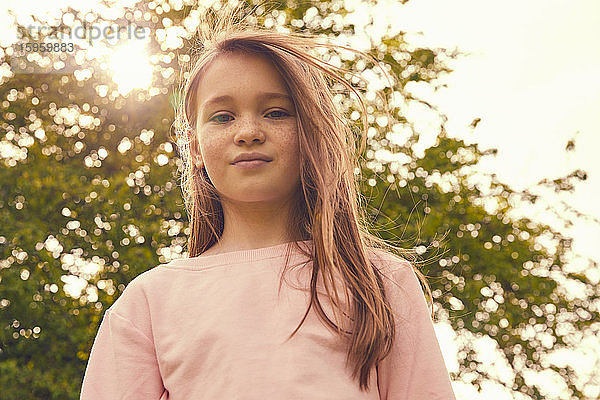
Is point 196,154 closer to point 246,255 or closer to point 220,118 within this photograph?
point 220,118

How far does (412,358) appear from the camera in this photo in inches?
64.5

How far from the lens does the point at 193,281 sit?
5.65ft

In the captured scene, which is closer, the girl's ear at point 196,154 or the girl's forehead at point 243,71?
the girl's forehead at point 243,71

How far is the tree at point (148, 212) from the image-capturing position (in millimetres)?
6320

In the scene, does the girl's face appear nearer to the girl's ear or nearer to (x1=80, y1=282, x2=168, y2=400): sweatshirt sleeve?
the girl's ear

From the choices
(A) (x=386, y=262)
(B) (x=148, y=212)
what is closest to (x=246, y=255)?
(A) (x=386, y=262)

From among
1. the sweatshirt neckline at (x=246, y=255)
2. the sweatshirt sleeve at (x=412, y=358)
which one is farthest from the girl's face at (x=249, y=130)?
the sweatshirt sleeve at (x=412, y=358)

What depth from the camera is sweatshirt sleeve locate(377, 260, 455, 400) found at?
63.7 inches

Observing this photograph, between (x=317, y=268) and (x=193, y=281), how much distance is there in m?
0.27

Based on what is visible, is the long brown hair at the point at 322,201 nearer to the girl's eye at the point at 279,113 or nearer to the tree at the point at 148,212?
the girl's eye at the point at 279,113

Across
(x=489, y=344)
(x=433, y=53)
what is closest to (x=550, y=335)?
(x=489, y=344)

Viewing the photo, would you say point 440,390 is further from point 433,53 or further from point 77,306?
point 433,53

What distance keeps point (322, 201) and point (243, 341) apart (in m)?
0.37

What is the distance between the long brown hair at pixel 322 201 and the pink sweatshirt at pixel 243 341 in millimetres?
37
